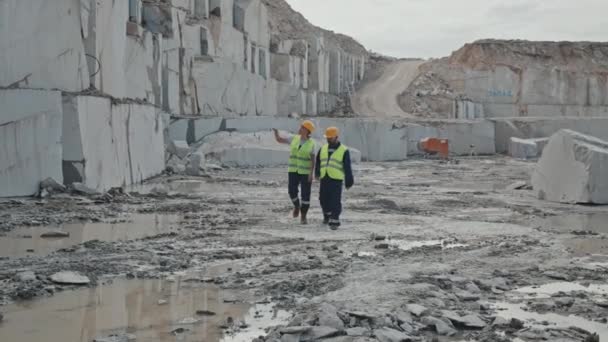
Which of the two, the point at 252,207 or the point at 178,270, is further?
the point at 252,207

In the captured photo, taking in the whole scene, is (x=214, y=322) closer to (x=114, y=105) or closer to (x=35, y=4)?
(x=35, y=4)

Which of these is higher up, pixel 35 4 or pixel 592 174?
pixel 35 4

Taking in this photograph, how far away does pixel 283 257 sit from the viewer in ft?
22.5

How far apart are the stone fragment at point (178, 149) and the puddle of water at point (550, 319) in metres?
14.3

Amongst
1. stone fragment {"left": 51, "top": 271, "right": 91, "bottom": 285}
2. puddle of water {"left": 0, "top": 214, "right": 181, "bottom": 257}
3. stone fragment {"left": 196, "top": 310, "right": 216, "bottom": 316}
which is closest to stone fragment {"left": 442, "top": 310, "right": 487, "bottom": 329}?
stone fragment {"left": 196, "top": 310, "right": 216, "bottom": 316}

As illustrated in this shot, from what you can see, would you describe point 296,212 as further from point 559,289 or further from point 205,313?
point 205,313

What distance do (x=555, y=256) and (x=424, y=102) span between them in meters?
38.5

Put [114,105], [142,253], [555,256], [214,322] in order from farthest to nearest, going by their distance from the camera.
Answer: [114,105]
[555,256]
[142,253]
[214,322]

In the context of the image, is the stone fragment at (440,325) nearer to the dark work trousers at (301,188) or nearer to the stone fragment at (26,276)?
the stone fragment at (26,276)

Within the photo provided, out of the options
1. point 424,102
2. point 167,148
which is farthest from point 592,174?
point 424,102

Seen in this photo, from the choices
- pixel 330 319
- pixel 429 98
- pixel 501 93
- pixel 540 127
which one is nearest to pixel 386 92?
pixel 429 98

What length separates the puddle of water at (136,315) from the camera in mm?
4395

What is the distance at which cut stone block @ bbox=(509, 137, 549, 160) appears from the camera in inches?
1034

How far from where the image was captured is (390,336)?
4.23 metres
